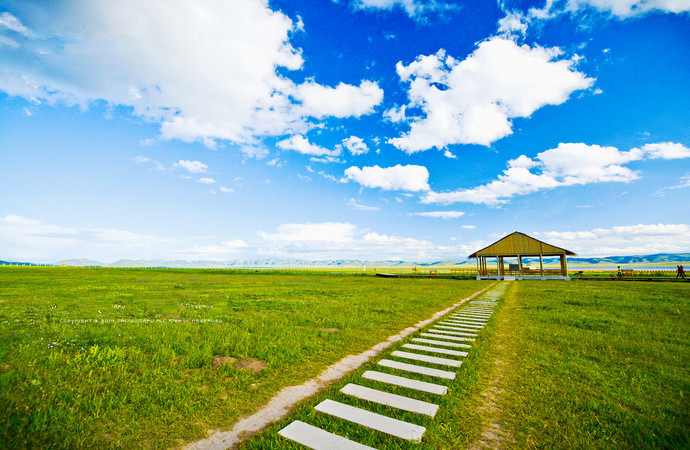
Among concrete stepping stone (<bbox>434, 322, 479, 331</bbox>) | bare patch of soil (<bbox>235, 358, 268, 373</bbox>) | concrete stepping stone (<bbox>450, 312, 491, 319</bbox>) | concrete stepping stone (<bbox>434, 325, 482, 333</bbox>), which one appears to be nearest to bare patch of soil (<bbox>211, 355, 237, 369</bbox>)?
bare patch of soil (<bbox>235, 358, 268, 373</bbox>)

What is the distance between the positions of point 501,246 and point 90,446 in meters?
44.9

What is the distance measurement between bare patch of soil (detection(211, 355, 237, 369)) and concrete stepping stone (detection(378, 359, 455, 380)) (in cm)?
319

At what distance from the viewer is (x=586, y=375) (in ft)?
17.2

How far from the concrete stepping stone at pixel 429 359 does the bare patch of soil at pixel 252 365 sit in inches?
115

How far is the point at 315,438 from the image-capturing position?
3.30 meters

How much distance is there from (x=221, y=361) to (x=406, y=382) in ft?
12.8

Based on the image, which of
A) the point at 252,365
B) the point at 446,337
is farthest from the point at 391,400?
the point at 446,337

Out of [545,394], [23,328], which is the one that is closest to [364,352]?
[545,394]

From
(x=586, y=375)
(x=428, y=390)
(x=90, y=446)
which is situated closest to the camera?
(x=90, y=446)

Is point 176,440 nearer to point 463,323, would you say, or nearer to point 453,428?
point 453,428

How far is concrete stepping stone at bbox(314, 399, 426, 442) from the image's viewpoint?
133 inches

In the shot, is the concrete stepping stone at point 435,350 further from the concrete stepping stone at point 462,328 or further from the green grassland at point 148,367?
the concrete stepping stone at point 462,328

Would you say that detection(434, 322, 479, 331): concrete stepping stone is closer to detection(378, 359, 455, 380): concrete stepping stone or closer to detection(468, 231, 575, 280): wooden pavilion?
detection(378, 359, 455, 380): concrete stepping stone

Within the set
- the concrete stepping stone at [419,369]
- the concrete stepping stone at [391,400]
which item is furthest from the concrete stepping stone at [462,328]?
the concrete stepping stone at [391,400]
